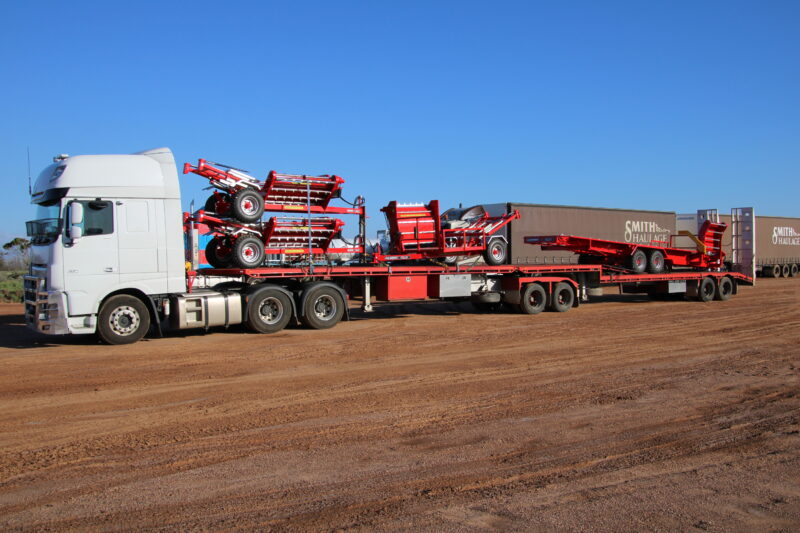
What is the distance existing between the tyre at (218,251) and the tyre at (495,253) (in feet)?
22.2

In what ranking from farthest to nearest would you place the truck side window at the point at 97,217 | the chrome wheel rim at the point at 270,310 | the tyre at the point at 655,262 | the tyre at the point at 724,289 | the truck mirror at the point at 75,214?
the tyre at the point at 724,289 → the tyre at the point at 655,262 → the chrome wheel rim at the point at 270,310 → the truck side window at the point at 97,217 → the truck mirror at the point at 75,214

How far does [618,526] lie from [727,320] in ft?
44.1

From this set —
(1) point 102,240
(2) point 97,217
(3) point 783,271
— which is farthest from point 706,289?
(3) point 783,271

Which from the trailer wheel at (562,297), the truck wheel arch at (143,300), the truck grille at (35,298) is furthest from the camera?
the trailer wheel at (562,297)

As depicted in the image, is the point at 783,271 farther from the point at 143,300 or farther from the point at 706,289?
the point at 143,300

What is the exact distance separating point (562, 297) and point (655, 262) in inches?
157

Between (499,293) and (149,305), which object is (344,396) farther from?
(499,293)

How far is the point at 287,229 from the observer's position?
1487 cm

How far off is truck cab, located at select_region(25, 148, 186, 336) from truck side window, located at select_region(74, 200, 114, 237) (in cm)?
2

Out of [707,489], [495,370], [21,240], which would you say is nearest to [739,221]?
[495,370]

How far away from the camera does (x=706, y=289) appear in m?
21.8

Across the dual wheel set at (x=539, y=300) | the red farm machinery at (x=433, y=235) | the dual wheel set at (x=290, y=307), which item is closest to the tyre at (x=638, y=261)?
the dual wheel set at (x=539, y=300)

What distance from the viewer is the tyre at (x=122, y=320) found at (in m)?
12.1

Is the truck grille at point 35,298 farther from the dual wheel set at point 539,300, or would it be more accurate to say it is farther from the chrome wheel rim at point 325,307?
the dual wheel set at point 539,300
